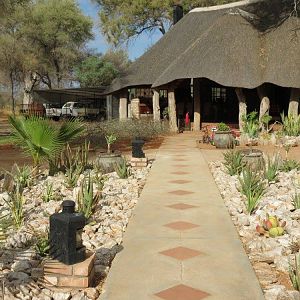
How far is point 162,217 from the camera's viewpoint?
6.36 meters

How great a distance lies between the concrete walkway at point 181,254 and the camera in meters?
3.96

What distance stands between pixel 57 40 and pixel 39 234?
40931 millimetres

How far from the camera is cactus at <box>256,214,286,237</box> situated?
558 cm

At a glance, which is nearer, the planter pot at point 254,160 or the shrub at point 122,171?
the shrub at point 122,171

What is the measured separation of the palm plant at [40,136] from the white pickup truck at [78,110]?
26350 mm

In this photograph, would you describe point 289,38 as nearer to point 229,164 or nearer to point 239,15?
point 239,15

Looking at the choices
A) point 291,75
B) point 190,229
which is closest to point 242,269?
point 190,229

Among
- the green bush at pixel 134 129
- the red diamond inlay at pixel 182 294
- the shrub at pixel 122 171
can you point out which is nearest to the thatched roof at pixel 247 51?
the green bush at pixel 134 129

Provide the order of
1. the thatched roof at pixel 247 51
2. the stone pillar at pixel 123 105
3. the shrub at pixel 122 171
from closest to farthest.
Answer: the shrub at pixel 122 171 → the thatched roof at pixel 247 51 → the stone pillar at pixel 123 105

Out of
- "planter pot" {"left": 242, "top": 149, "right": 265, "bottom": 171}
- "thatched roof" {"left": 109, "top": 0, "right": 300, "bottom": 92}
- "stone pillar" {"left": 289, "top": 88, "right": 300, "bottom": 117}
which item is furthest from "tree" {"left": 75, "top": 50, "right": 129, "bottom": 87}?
"planter pot" {"left": 242, "top": 149, "right": 265, "bottom": 171}

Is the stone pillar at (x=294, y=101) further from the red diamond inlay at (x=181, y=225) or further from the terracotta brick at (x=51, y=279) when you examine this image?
the terracotta brick at (x=51, y=279)

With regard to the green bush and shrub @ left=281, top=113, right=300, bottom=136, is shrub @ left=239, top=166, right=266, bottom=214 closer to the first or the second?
shrub @ left=281, top=113, right=300, bottom=136

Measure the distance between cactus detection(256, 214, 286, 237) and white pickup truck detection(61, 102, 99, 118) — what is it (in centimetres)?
3021

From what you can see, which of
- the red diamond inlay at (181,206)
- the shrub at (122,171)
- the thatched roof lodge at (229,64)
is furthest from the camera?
the thatched roof lodge at (229,64)
